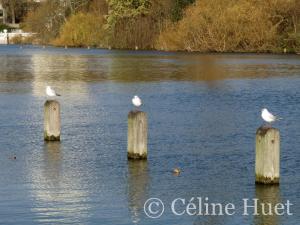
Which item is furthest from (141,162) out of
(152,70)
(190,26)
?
(190,26)

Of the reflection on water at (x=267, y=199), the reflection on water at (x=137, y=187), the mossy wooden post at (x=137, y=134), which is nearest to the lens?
the reflection on water at (x=267, y=199)

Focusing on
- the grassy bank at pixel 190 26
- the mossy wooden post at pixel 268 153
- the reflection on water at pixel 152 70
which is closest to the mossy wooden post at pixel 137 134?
the mossy wooden post at pixel 268 153

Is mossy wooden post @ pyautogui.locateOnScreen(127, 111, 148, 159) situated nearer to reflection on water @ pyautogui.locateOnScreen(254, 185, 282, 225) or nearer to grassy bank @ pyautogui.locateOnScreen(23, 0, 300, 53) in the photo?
reflection on water @ pyautogui.locateOnScreen(254, 185, 282, 225)

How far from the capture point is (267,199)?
643 inches

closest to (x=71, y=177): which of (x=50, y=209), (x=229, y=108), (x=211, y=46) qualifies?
(x=50, y=209)

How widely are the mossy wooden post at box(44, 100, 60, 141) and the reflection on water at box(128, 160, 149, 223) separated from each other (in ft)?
8.60

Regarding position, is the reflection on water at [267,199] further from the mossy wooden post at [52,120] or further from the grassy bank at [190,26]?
the grassy bank at [190,26]

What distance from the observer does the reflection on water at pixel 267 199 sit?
15000mm

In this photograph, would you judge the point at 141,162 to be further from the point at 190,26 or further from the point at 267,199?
the point at 190,26

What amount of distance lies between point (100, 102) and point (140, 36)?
62.2 meters

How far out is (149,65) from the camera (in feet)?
200

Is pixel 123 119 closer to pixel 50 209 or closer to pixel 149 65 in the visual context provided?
pixel 50 209

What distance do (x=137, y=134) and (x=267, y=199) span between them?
3.64 metres

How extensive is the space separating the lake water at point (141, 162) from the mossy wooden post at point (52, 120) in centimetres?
30
